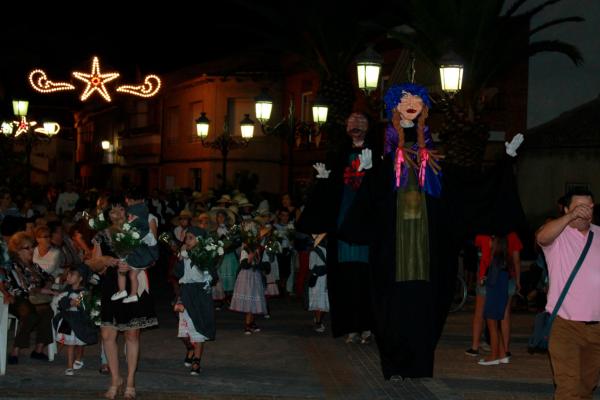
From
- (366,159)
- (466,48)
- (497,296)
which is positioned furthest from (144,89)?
(366,159)

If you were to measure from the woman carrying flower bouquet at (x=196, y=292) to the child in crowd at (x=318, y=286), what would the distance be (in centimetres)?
383

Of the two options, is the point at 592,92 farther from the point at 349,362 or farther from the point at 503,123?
the point at 349,362

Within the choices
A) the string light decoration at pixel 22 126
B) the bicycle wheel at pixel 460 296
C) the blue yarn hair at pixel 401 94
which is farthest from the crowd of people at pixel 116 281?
the string light decoration at pixel 22 126

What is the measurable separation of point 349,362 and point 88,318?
123 inches

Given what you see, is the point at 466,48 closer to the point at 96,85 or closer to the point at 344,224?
the point at 96,85

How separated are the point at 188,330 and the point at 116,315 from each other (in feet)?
5.01

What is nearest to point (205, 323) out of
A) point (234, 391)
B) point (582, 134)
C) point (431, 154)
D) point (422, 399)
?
point (234, 391)

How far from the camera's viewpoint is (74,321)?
407 inches

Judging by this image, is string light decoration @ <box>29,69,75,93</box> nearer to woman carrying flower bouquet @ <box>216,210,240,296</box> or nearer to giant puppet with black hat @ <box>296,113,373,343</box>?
woman carrying flower bouquet @ <box>216,210,240,296</box>

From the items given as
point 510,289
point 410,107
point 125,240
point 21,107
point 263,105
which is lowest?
point 510,289

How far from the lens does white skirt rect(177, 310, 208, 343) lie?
33.4 ft

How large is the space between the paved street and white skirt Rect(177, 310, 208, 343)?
0.38m

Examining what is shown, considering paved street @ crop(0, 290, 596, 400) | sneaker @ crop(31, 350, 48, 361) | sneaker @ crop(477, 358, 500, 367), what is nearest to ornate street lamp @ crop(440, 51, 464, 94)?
paved street @ crop(0, 290, 596, 400)

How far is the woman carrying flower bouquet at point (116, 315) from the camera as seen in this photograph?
29.0 ft
